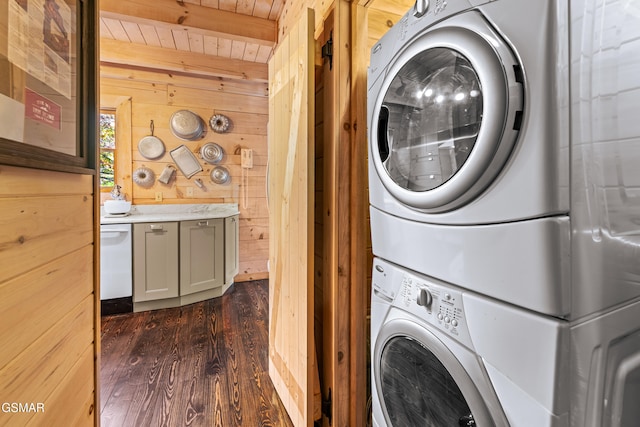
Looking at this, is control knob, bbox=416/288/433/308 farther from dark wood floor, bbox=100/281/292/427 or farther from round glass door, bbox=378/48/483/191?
dark wood floor, bbox=100/281/292/427

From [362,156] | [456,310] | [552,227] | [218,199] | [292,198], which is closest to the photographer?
[552,227]

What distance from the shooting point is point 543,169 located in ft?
1.69

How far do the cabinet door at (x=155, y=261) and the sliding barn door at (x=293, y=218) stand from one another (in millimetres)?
1556

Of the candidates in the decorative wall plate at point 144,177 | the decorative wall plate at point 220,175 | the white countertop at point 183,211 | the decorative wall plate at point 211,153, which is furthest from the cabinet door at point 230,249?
the decorative wall plate at point 144,177

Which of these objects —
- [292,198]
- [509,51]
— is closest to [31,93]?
[292,198]

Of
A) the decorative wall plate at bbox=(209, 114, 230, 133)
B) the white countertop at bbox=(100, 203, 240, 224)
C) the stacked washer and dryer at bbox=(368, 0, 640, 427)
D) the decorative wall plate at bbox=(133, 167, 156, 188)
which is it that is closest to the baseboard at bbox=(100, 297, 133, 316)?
the white countertop at bbox=(100, 203, 240, 224)

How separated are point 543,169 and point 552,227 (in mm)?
102

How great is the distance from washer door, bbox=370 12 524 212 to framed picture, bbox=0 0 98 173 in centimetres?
97

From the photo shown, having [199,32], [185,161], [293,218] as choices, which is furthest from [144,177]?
[293,218]

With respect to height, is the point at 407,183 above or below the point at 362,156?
below

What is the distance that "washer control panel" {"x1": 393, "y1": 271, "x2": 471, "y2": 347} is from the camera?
0.69m

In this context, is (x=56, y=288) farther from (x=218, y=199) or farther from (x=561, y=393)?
(x=218, y=199)

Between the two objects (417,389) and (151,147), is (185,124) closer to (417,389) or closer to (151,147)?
(151,147)

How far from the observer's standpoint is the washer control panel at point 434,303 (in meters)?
0.69
